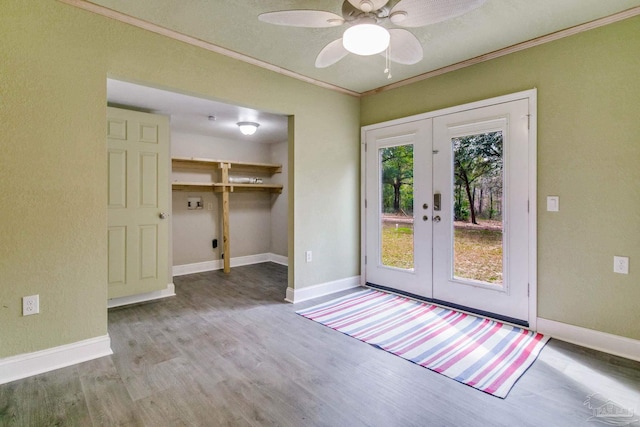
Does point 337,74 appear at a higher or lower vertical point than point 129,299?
higher

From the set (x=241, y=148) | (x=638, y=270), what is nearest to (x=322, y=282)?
(x=638, y=270)

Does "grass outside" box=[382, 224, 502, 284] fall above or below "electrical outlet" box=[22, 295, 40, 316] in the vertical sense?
above

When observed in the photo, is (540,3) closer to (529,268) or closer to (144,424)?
(529,268)

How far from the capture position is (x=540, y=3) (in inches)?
87.7

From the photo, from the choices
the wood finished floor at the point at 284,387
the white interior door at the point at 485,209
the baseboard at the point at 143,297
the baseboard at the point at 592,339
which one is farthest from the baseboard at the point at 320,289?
the baseboard at the point at 592,339

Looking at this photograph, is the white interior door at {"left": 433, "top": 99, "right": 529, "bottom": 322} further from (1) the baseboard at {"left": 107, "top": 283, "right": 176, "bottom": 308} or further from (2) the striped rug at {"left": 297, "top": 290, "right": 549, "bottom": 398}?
(1) the baseboard at {"left": 107, "top": 283, "right": 176, "bottom": 308}

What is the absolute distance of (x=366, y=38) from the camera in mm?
1823

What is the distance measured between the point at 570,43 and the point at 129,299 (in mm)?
4935

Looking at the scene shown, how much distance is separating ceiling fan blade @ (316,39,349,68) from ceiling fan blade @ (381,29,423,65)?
33 cm

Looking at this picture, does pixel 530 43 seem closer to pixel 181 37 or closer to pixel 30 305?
pixel 181 37

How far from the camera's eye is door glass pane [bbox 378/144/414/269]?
12.2 ft

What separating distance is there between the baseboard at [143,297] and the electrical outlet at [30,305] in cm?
149

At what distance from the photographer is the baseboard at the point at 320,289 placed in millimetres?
3660

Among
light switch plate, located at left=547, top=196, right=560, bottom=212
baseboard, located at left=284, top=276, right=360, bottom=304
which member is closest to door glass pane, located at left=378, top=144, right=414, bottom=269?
baseboard, located at left=284, top=276, right=360, bottom=304
